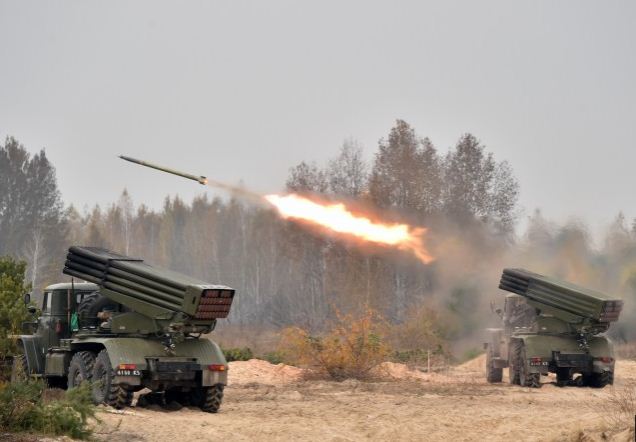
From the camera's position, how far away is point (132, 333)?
20312mm

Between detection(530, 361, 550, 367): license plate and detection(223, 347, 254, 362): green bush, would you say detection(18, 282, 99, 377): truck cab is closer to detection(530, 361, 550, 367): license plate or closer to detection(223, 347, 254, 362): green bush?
detection(530, 361, 550, 367): license plate

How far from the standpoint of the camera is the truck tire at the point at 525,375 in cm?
2786

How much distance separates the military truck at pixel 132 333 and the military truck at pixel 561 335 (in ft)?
35.2

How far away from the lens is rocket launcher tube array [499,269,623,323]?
90.9ft

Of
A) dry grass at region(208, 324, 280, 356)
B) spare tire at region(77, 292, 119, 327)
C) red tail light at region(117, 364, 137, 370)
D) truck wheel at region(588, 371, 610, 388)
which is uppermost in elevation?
dry grass at region(208, 324, 280, 356)

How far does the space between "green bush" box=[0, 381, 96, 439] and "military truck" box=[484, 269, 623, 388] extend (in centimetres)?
1517

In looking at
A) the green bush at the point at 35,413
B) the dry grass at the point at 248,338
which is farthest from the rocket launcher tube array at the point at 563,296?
the dry grass at the point at 248,338

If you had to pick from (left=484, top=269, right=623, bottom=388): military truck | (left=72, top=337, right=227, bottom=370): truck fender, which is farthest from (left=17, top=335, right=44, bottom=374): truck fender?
(left=484, top=269, right=623, bottom=388): military truck

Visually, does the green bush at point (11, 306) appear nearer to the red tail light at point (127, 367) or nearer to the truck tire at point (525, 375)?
the red tail light at point (127, 367)

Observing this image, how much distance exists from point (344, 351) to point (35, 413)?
1559cm

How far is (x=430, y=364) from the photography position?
127 feet

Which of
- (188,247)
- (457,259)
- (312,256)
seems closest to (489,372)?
(457,259)

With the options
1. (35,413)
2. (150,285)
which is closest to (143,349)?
(150,285)

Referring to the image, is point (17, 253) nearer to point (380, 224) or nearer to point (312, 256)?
point (312, 256)
